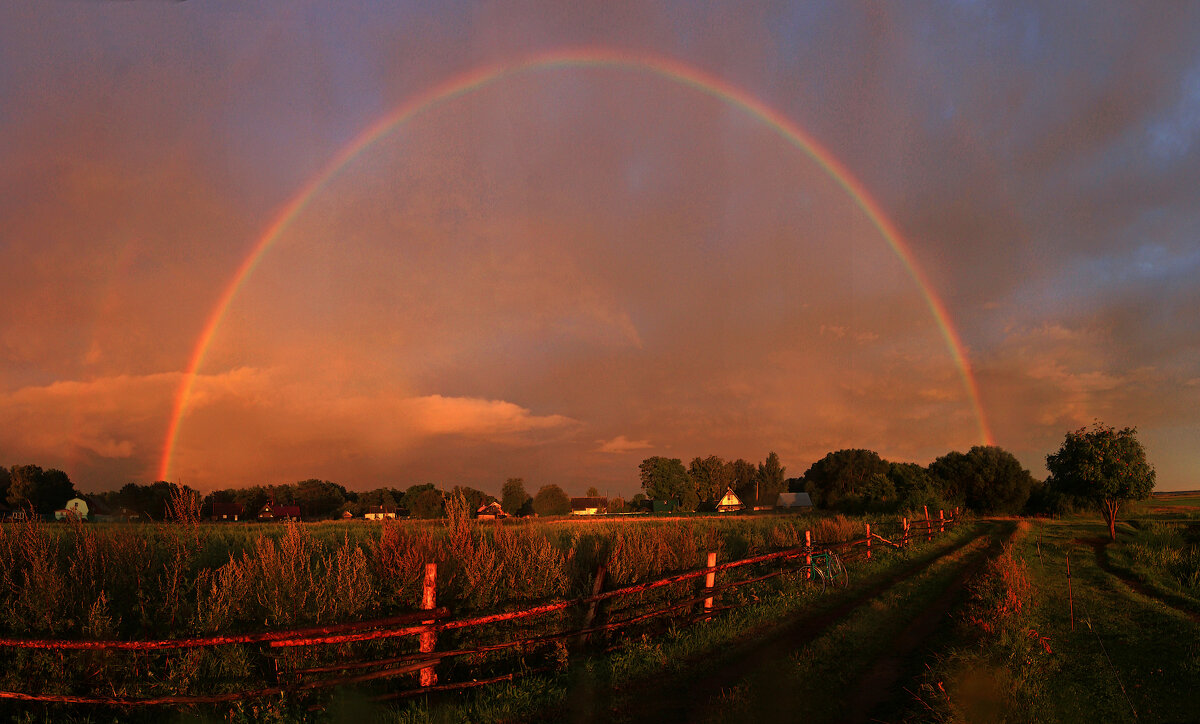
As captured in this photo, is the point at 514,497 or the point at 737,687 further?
the point at 514,497

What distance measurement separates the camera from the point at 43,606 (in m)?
9.17

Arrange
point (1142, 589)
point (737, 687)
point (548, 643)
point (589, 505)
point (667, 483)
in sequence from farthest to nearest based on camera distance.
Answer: point (667, 483) → point (589, 505) → point (1142, 589) → point (548, 643) → point (737, 687)

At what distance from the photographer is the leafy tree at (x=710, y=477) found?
446 feet

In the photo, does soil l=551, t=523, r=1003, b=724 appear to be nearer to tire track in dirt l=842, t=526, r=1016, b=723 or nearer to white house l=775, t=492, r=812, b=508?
tire track in dirt l=842, t=526, r=1016, b=723

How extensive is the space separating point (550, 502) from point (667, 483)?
37985mm

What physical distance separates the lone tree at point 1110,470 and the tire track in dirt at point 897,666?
2258 centimetres

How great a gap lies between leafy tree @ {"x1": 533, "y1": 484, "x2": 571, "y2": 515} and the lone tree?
7262 centimetres

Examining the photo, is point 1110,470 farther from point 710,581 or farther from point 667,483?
point 667,483

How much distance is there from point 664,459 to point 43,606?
126626mm

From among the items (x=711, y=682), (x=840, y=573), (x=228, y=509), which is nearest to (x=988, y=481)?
(x=840, y=573)

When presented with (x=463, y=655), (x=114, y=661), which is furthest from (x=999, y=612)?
(x=114, y=661)

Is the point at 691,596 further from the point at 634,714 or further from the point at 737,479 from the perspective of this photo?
the point at 737,479

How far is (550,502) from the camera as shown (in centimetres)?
9806

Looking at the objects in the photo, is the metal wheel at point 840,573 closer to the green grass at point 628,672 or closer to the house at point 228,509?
the green grass at point 628,672
